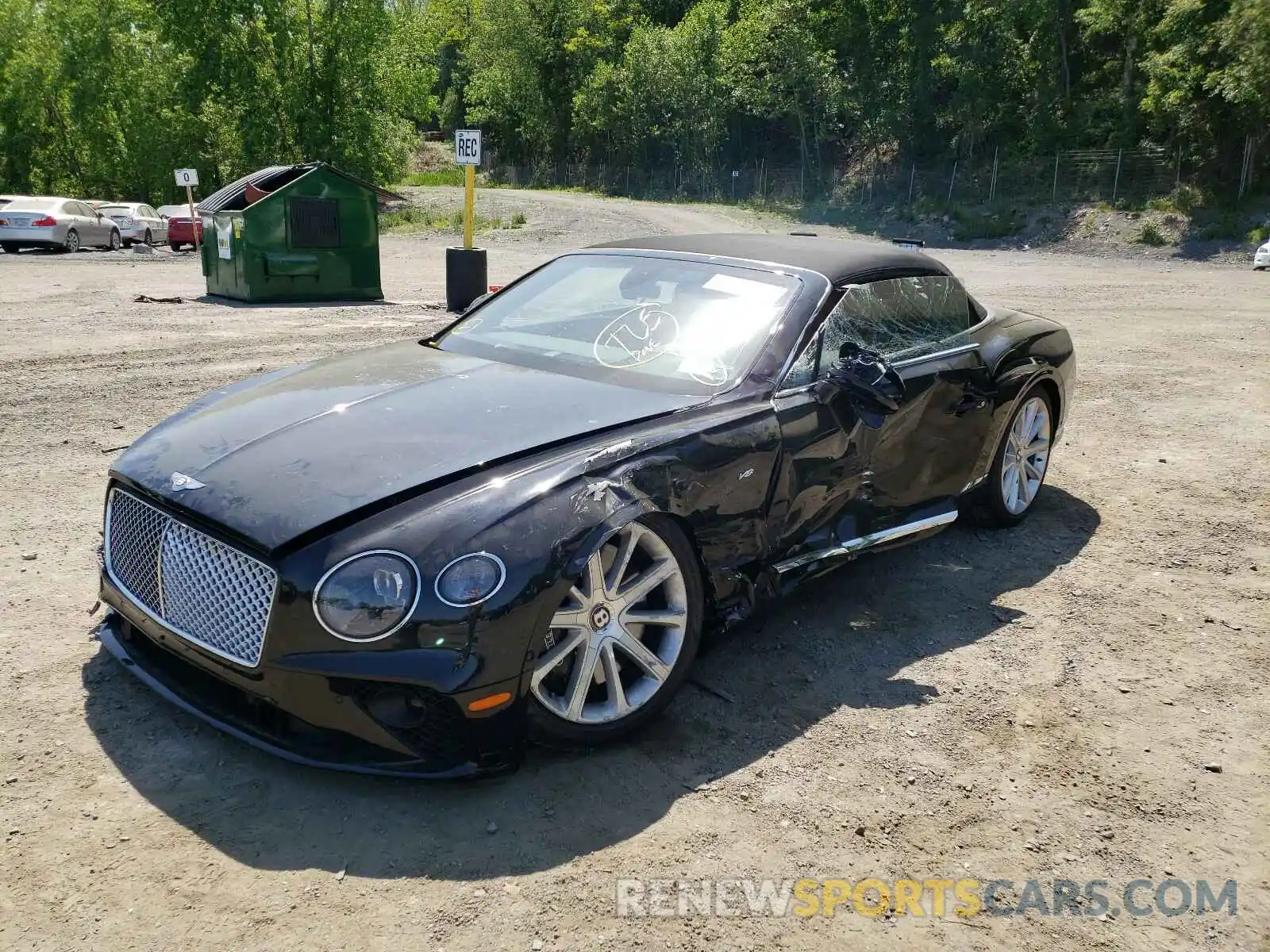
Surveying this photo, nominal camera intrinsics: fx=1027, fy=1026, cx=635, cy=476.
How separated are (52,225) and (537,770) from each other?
88.0ft

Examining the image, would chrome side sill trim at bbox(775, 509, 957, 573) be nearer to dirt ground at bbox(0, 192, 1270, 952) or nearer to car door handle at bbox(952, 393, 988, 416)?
dirt ground at bbox(0, 192, 1270, 952)

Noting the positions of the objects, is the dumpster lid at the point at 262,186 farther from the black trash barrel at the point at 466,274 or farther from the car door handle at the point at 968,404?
the car door handle at the point at 968,404

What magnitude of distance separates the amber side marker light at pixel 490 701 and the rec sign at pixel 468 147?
37.0 ft

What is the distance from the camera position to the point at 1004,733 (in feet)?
11.1

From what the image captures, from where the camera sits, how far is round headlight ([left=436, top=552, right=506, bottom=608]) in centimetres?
269

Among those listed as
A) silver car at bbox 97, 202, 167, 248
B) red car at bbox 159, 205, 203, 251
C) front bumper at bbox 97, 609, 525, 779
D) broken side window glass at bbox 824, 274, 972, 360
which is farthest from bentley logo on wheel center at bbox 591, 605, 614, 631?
silver car at bbox 97, 202, 167, 248

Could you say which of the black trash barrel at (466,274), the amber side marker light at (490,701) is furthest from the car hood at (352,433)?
the black trash barrel at (466,274)

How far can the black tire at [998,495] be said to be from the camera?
5.06m

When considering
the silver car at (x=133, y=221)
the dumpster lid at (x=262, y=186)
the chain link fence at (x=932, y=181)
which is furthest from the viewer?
the chain link fence at (x=932, y=181)

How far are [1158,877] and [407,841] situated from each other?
197 cm

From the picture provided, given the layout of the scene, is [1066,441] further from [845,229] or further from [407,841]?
[845,229]

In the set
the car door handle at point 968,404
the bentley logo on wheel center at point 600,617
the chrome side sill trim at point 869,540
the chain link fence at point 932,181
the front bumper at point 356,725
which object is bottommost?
the front bumper at point 356,725

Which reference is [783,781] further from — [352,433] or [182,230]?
[182,230]

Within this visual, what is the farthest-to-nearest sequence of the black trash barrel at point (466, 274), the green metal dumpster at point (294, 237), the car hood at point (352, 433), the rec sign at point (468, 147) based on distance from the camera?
the green metal dumpster at point (294, 237), the rec sign at point (468, 147), the black trash barrel at point (466, 274), the car hood at point (352, 433)
